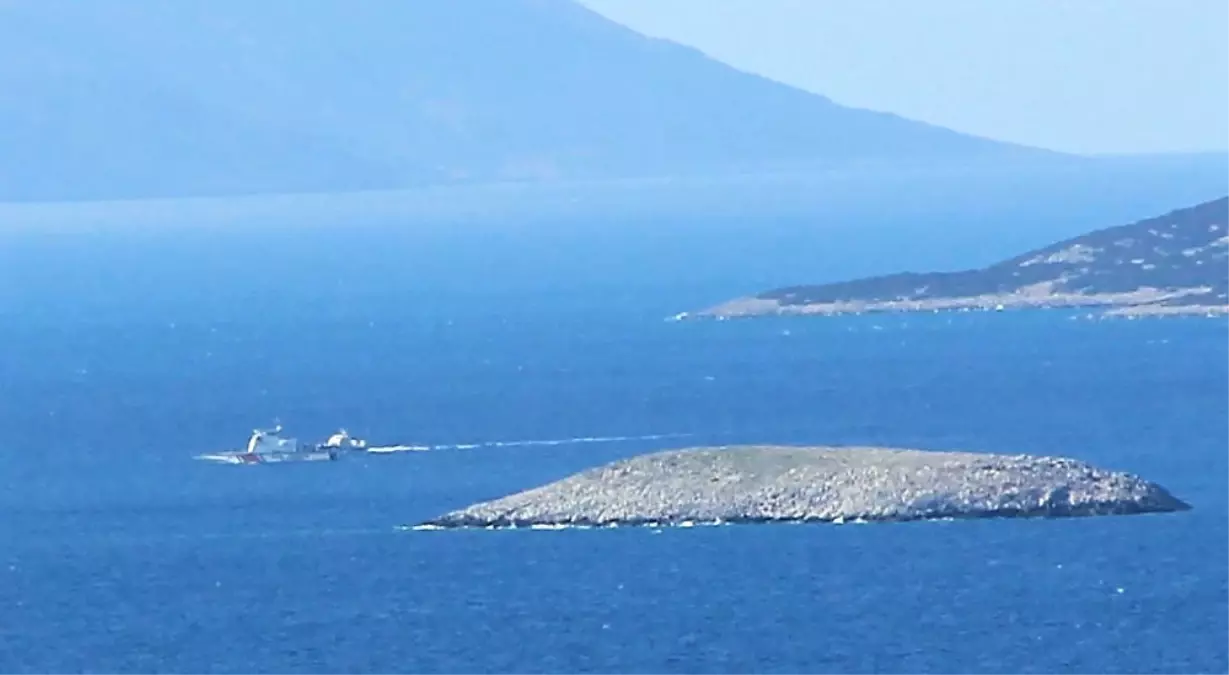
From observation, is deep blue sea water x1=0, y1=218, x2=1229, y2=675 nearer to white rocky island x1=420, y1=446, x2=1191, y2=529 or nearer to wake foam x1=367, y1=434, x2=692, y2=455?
wake foam x1=367, y1=434, x2=692, y2=455

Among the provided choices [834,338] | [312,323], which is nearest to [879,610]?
[834,338]

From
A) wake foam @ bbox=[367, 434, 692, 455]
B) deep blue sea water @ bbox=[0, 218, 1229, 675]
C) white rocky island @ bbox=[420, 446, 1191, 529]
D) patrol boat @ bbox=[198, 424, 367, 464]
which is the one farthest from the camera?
wake foam @ bbox=[367, 434, 692, 455]

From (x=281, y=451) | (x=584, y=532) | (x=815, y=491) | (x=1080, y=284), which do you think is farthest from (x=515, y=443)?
(x=1080, y=284)

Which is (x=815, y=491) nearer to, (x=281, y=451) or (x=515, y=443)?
(x=515, y=443)

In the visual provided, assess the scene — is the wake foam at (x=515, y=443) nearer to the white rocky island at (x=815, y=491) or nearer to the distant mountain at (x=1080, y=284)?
the white rocky island at (x=815, y=491)

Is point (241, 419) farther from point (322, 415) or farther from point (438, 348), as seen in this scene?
point (438, 348)

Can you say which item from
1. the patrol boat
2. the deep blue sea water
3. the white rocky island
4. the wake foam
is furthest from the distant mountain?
the white rocky island

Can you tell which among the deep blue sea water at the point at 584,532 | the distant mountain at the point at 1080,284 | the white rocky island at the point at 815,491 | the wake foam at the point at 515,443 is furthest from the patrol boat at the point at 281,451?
the distant mountain at the point at 1080,284
